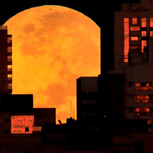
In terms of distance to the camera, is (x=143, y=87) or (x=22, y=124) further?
(x=22, y=124)

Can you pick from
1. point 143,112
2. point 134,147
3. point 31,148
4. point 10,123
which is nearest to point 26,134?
point 10,123

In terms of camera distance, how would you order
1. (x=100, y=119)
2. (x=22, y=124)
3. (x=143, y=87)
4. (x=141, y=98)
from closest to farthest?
(x=143, y=87) → (x=141, y=98) → (x=22, y=124) → (x=100, y=119)

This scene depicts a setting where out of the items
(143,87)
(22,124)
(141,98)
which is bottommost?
(22,124)

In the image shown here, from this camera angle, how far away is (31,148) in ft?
499

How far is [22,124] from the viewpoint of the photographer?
17175 cm

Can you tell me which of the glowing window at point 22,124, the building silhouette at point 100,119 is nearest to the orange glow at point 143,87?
the building silhouette at point 100,119

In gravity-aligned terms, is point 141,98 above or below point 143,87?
below

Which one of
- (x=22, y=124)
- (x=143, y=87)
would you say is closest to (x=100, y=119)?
(x=143, y=87)

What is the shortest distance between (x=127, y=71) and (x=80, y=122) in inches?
1255

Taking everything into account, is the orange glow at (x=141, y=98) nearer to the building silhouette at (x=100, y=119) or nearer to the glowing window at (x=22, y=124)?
the building silhouette at (x=100, y=119)

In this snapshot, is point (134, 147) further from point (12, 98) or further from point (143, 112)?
point (12, 98)

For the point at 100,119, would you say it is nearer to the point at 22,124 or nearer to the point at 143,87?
the point at 143,87

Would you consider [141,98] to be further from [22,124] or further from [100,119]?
[22,124]

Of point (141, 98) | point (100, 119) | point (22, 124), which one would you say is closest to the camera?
point (141, 98)
